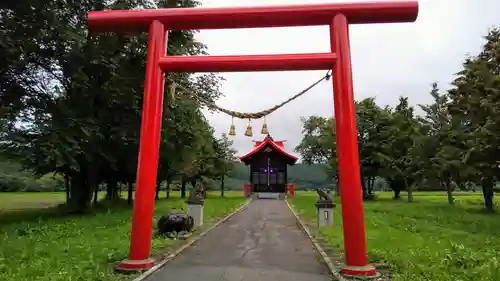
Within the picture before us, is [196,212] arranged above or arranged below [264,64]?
below

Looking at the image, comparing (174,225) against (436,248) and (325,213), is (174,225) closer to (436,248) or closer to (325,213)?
(325,213)

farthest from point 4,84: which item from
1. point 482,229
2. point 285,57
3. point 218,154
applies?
point 218,154

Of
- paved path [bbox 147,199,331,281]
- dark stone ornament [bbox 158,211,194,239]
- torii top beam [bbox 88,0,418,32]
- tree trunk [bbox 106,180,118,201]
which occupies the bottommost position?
paved path [bbox 147,199,331,281]

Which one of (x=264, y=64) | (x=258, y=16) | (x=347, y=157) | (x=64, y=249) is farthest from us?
(x=64, y=249)

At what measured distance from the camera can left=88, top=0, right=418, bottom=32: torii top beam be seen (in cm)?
763

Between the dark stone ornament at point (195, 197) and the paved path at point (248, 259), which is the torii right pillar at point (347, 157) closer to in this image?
the paved path at point (248, 259)

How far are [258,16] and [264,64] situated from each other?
3.03ft

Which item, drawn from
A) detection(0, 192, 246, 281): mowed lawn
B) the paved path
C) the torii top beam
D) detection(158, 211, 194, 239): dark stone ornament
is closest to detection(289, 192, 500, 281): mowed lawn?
the paved path

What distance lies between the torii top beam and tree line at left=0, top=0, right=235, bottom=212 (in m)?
5.12

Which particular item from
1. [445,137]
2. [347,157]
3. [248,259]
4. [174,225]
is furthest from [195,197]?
[445,137]

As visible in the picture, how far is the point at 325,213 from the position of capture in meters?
14.3

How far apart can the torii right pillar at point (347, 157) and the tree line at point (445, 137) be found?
8659 mm

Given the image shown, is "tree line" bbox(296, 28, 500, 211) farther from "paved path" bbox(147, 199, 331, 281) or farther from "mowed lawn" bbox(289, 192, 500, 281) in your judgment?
"paved path" bbox(147, 199, 331, 281)

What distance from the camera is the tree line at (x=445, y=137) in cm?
1647
